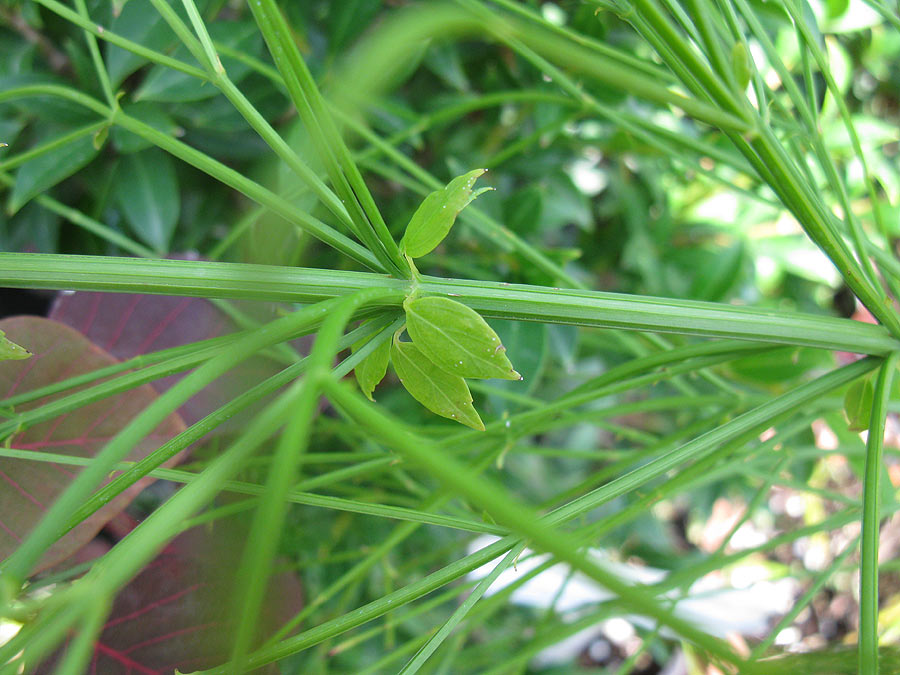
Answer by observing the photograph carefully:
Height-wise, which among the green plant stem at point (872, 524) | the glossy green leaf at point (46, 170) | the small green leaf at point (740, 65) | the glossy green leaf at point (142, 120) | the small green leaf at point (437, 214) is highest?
the glossy green leaf at point (142, 120)

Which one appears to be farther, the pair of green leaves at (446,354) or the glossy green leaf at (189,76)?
the glossy green leaf at (189,76)

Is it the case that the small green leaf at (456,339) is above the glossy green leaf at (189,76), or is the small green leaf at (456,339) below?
below

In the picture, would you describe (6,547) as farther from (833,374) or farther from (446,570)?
(833,374)

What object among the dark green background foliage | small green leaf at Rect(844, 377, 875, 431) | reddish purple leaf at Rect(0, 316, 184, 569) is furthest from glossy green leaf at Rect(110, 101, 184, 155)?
small green leaf at Rect(844, 377, 875, 431)

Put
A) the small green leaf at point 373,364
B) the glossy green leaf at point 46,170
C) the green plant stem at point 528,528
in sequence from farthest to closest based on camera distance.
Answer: the glossy green leaf at point 46,170, the small green leaf at point 373,364, the green plant stem at point 528,528

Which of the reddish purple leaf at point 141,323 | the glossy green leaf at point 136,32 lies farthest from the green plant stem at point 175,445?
the glossy green leaf at point 136,32

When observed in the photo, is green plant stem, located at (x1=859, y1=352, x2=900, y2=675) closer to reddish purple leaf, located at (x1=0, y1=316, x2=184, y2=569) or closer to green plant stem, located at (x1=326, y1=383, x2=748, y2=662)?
green plant stem, located at (x1=326, y1=383, x2=748, y2=662)

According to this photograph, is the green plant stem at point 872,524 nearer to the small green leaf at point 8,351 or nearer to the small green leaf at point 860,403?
the small green leaf at point 860,403
